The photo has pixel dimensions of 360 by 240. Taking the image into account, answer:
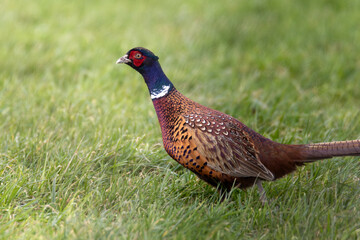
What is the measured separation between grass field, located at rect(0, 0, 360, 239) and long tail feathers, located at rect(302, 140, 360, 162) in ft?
0.93

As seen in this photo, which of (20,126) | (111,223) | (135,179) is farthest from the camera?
(20,126)

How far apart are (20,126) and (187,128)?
1721 millimetres

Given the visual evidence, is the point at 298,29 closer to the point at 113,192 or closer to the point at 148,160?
the point at 148,160

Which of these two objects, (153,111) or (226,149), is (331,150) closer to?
(226,149)

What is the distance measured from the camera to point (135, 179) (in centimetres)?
362

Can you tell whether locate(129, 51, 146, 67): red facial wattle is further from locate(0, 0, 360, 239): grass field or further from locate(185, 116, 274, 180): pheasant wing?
locate(0, 0, 360, 239): grass field

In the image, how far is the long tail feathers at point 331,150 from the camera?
317 cm

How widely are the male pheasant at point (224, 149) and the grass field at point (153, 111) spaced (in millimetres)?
189

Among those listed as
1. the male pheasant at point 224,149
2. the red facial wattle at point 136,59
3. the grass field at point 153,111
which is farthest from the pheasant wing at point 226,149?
the red facial wattle at point 136,59

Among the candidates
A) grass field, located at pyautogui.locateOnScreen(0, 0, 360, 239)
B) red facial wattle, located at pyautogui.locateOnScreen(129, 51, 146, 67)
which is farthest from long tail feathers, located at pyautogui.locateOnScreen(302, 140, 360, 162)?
red facial wattle, located at pyautogui.locateOnScreen(129, 51, 146, 67)

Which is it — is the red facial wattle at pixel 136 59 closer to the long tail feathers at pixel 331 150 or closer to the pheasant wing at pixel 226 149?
the pheasant wing at pixel 226 149

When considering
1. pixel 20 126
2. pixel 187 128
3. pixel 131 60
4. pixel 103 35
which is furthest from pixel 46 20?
pixel 187 128

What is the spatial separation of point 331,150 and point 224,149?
735mm

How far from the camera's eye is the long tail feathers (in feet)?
10.4
